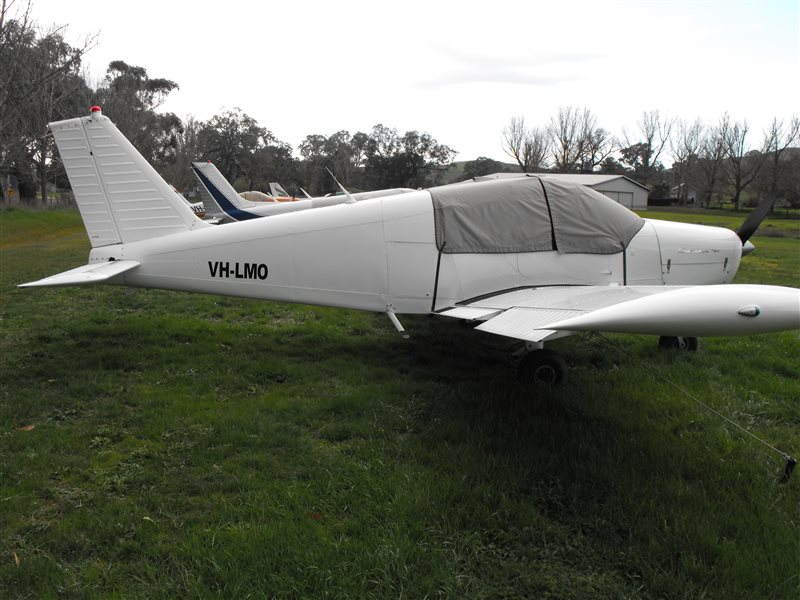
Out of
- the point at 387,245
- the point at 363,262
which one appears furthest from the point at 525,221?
the point at 363,262

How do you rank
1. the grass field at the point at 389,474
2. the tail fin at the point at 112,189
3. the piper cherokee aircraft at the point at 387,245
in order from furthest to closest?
the tail fin at the point at 112,189
the piper cherokee aircraft at the point at 387,245
the grass field at the point at 389,474

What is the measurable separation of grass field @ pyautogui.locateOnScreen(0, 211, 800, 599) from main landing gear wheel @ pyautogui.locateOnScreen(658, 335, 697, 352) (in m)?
0.25

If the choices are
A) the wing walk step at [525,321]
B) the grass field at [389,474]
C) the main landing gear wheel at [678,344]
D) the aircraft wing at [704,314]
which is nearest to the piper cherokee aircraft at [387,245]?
the wing walk step at [525,321]

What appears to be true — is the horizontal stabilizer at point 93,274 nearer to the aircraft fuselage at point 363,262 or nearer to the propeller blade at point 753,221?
the aircraft fuselage at point 363,262

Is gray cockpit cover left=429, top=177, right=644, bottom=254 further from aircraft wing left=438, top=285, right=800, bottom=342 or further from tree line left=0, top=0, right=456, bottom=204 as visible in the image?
tree line left=0, top=0, right=456, bottom=204

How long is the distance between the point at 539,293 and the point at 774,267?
41.7ft

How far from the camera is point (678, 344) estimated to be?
6043mm

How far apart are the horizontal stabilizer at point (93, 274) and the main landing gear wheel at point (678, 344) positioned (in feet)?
19.8

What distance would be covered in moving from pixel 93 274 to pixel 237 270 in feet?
4.53

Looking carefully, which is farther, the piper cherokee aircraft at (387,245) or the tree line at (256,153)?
the tree line at (256,153)

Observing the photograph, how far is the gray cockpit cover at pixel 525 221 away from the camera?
17.4 ft

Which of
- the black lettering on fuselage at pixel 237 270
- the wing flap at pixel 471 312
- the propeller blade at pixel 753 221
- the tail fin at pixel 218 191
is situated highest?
the tail fin at pixel 218 191

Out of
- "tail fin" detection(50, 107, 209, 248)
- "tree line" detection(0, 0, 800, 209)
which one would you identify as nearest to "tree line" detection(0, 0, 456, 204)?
"tree line" detection(0, 0, 800, 209)

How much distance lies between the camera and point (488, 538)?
2805 millimetres
